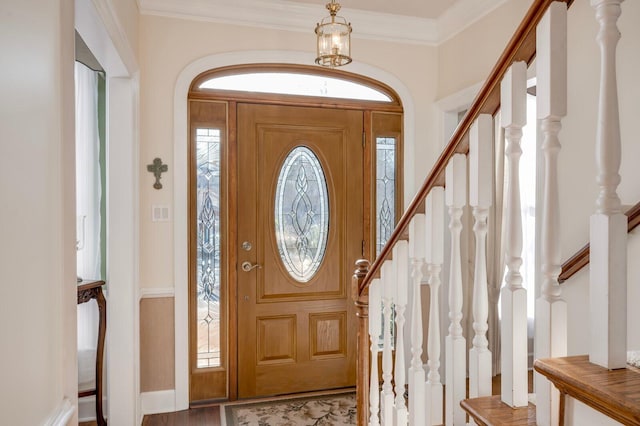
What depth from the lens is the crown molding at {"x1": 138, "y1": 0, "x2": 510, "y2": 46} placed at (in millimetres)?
2988

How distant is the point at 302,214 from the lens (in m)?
3.33

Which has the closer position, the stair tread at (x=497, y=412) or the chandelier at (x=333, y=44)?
the stair tread at (x=497, y=412)

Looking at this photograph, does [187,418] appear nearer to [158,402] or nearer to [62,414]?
[158,402]

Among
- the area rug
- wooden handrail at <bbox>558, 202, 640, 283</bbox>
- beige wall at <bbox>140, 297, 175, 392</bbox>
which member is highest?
wooden handrail at <bbox>558, 202, 640, 283</bbox>

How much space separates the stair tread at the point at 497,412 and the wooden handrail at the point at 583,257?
2.56 ft

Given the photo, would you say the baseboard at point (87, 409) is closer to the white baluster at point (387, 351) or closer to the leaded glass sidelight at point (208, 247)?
the leaded glass sidelight at point (208, 247)

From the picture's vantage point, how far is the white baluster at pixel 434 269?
1.43 m

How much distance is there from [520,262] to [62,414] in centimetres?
128

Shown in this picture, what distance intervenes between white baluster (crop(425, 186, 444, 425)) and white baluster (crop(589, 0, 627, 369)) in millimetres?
620

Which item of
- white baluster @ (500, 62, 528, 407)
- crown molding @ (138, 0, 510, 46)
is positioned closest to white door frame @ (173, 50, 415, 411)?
crown molding @ (138, 0, 510, 46)

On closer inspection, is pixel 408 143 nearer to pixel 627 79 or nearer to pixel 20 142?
pixel 627 79

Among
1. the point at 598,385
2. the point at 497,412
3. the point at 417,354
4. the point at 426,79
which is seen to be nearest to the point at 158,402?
the point at 417,354

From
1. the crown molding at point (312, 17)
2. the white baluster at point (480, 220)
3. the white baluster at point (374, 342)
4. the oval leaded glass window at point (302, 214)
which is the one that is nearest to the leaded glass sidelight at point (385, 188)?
the oval leaded glass window at point (302, 214)

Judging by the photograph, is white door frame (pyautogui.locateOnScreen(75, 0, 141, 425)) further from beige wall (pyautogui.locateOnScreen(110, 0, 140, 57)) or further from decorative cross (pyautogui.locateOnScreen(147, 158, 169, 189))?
decorative cross (pyautogui.locateOnScreen(147, 158, 169, 189))
